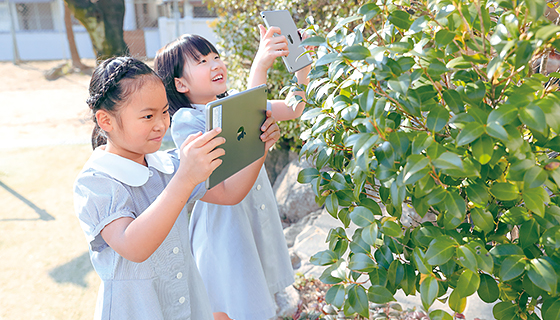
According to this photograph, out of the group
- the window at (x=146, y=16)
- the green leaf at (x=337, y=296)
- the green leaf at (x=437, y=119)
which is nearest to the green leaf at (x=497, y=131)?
the green leaf at (x=437, y=119)

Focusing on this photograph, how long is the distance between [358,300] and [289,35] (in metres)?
1.24

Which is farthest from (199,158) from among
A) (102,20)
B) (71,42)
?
(71,42)

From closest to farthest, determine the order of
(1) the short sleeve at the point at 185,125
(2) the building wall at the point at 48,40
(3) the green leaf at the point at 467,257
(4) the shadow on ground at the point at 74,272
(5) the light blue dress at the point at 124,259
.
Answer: (3) the green leaf at the point at 467,257
(5) the light blue dress at the point at 124,259
(1) the short sleeve at the point at 185,125
(4) the shadow on ground at the point at 74,272
(2) the building wall at the point at 48,40

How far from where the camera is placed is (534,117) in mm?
715

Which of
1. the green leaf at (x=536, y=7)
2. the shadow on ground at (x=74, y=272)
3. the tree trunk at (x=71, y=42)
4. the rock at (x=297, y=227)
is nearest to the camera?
the green leaf at (x=536, y=7)

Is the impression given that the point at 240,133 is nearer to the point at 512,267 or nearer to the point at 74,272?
the point at 512,267

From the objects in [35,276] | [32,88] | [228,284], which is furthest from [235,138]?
[32,88]

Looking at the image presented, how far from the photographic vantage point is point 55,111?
29.1ft

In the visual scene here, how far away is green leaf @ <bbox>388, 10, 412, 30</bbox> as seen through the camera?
99cm

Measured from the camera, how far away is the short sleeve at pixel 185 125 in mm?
1614

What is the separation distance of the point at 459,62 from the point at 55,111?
9.60 m

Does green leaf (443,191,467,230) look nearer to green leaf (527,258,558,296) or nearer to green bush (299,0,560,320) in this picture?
green bush (299,0,560,320)

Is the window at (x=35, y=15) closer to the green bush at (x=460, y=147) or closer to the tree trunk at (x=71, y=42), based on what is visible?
the tree trunk at (x=71, y=42)

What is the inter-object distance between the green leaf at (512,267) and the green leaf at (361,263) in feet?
0.94
